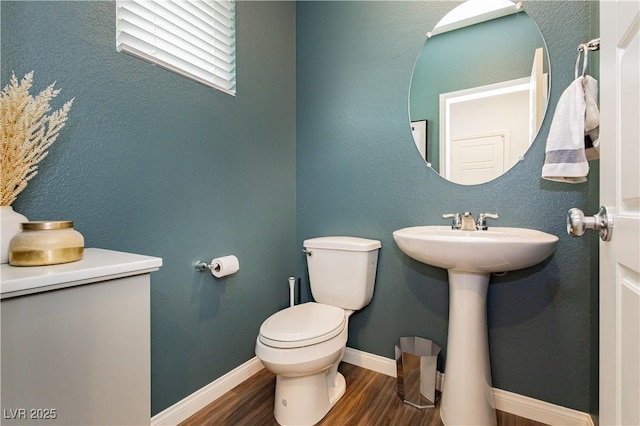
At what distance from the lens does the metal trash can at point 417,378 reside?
1.45m

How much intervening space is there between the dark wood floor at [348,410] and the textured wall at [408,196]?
23cm

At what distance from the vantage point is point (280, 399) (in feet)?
4.37

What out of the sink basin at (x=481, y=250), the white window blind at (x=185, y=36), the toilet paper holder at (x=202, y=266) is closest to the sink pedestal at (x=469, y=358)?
the sink basin at (x=481, y=250)

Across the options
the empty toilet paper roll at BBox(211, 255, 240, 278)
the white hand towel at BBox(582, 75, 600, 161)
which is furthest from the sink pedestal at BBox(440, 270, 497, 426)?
the empty toilet paper roll at BBox(211, 255, 240, 278)

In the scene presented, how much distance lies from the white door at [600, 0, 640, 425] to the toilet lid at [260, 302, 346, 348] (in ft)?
2.90

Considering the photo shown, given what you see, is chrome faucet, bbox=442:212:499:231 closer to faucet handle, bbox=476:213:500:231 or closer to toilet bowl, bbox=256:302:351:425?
faucet handle, bbox=476:213:500:231

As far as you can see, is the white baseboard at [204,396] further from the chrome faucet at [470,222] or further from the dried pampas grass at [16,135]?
the chrome faucet at [470,222]

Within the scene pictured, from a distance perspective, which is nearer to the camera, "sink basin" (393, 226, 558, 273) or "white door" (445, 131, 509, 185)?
"sink basin" (393, 226, 558, 273)

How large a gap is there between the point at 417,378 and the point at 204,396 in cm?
104

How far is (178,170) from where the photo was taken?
1342 mm

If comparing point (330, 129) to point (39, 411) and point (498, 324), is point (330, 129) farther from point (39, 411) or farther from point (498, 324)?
point (39, 411)

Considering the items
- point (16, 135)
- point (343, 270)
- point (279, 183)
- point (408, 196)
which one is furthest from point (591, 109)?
point (16, 135)

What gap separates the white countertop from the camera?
583mm

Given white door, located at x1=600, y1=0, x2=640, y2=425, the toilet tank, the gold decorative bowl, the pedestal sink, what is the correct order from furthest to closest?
the toilet tank < the pedestal sink < the gold decorative bowl < white door, located at x1=600, y1=0, x2=640, y2=425
